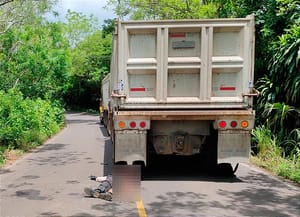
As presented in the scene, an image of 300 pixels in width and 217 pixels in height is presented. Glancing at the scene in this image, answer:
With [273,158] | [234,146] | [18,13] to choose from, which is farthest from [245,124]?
[18,13]

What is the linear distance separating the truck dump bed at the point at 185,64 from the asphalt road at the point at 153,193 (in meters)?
1.58

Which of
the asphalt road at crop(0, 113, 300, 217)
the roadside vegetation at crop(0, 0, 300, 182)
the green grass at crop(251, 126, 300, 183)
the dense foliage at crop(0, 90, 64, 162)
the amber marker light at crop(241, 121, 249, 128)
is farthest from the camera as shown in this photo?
the dense foliage at crop(0, 90, 64, 162)

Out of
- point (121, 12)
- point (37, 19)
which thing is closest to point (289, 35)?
point (37, 19)

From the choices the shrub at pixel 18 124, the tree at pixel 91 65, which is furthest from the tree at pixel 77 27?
the shrub at pixel 18 124

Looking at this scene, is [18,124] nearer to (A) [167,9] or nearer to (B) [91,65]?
(A) [167,9]

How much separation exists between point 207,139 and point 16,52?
14.3 metres

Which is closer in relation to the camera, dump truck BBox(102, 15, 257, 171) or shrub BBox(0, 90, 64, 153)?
dump truck BBox(102, 15, 257, 171)

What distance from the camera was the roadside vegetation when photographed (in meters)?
10.8

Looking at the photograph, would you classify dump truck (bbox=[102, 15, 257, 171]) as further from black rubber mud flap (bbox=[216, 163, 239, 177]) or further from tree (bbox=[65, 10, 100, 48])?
tree (bbox=[65, 10, 100, 48])

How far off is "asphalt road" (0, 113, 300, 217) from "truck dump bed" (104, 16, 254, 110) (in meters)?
1.58

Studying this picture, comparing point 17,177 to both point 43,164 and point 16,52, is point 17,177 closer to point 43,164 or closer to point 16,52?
point 43,164

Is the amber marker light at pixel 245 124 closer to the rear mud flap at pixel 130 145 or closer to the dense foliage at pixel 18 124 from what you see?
the rear mud flap at pixel 130 145

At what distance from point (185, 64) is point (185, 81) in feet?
1.15

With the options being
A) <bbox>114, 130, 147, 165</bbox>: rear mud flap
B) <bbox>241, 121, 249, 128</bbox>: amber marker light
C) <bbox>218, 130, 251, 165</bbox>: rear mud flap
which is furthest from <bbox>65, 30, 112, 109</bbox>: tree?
<bbox>241, 121, 249, 128</bbox>: amber marker light
